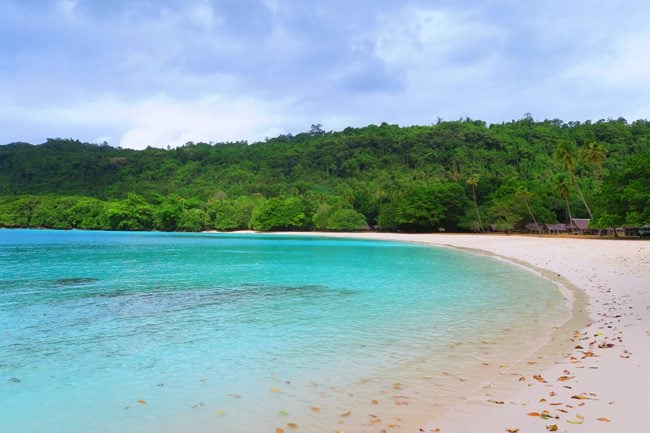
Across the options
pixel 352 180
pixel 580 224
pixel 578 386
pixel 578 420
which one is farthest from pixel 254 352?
pixel 352 180

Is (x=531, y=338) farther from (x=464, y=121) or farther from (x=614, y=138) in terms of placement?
(x=464, y=121)

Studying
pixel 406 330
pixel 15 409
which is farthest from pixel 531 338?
pixel 15 409

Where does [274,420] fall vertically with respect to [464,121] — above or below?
below

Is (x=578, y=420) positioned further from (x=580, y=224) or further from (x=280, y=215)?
(x=280, y=215)

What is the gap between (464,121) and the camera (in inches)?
6624

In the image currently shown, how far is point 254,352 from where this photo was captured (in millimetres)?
8742

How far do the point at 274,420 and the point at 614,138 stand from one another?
419 feet

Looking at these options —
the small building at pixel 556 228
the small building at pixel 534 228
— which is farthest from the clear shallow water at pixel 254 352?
the small building at pixel 534 228

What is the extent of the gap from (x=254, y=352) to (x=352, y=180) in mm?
132764

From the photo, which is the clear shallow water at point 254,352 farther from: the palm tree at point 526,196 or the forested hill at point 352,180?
the palm tree at point 526,196

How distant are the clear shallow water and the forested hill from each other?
37053 millimetres

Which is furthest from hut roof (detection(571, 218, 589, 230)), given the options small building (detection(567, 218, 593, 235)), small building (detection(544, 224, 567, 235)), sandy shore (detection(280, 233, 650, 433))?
sandy shore (detection(280, 233, 650, 433))

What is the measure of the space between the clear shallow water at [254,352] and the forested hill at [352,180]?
37.1m

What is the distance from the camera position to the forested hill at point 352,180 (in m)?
73.4
